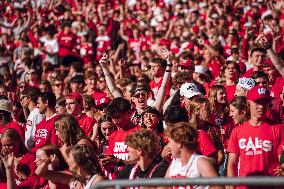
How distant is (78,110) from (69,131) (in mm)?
2172

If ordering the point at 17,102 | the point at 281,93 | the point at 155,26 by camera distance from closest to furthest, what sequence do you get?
1. the point at 281,93
2. the point at 17,102
3. the point at 155,26

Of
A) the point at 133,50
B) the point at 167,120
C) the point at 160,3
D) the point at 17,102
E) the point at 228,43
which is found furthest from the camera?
the point at 160,3

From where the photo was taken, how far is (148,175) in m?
6.98

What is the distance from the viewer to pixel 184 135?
21.9 feet

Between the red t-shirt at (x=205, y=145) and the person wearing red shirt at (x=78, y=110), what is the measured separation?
2602mm

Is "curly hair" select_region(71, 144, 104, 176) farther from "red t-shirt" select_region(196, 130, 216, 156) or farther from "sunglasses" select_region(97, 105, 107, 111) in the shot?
"sunglasses" select_region(97, 105, 107, 111)

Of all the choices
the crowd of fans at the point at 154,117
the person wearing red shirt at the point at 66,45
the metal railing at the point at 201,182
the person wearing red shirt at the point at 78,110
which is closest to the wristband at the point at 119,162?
the crowd of fans at the point at 154,117

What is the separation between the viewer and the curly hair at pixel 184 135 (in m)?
6.66

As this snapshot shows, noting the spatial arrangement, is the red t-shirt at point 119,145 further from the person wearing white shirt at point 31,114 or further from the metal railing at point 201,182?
the metal railing at point 201,182

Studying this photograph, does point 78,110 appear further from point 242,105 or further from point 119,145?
point 242,105

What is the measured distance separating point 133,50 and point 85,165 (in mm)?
13645

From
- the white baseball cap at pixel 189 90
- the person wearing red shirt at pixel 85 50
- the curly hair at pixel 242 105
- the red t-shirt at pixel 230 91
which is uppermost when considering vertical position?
the person wearing red shirt at pixel 85 50

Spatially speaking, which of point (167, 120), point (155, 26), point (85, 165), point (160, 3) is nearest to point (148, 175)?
point (85, 165)

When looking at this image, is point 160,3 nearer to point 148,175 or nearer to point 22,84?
point 22,84
